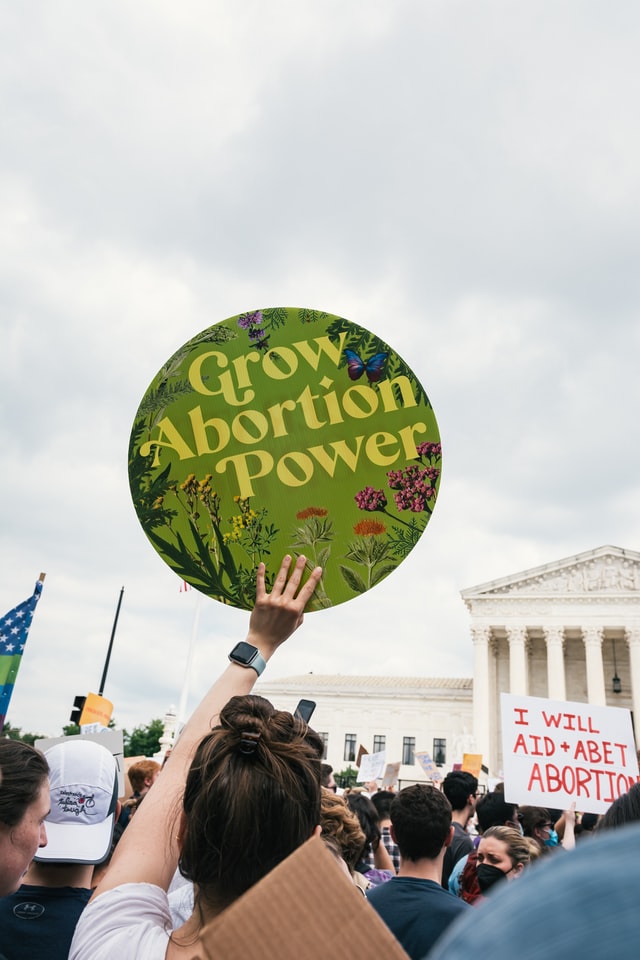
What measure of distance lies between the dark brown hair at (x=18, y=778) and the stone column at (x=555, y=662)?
44582 mm

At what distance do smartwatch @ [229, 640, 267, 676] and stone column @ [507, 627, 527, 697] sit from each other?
4433 cm

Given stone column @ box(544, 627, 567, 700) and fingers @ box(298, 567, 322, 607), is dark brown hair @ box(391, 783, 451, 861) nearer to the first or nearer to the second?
fingers @ box(298, 567, 322, 607)

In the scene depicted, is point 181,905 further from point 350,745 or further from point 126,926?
point 350,745

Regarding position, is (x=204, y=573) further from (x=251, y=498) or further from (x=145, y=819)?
(x=145, y=819)

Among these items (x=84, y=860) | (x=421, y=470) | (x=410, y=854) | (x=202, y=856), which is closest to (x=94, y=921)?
(x=202, y=856)

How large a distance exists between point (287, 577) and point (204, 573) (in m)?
0.30

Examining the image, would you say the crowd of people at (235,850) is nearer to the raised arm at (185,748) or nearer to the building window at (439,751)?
the raised arm at (185,748)

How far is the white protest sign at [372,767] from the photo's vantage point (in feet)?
43.8

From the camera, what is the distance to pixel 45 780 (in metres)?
2.22

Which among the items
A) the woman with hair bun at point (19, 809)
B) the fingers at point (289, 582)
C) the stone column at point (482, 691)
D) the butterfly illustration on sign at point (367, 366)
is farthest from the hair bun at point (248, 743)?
the stone column at point (482, 691)

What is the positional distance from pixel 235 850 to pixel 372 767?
44.3 ft

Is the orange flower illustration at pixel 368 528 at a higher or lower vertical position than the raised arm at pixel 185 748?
higher

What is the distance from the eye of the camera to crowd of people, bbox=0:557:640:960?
1.31 feet

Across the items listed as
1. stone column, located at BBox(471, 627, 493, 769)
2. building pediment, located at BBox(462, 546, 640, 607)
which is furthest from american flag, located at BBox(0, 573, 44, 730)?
building pediment, located at BBox(462, 546, 640, 607)
